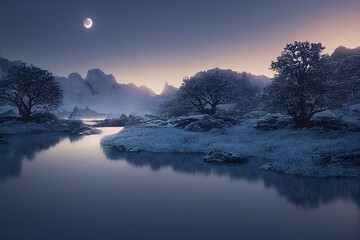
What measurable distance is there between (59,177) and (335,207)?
1546 centimetres

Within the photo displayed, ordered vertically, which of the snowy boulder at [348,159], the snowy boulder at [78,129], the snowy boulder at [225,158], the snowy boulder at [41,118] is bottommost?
the snowy boulder at [225,158]

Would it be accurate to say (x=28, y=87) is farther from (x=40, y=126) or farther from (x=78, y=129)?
(x=78, y=129)

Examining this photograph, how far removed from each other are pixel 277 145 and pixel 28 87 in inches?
2132

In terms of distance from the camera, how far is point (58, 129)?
57.0 metres

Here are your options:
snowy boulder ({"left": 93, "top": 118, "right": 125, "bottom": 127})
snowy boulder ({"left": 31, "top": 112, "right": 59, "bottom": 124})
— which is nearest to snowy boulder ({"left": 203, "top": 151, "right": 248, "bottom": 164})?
snowy boulder ({"left": 31, "top": 112, "right": 59, "bottom": 124})

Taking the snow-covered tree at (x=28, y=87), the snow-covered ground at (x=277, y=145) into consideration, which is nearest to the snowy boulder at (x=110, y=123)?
the snow-covered tree at (x=28, y=87)

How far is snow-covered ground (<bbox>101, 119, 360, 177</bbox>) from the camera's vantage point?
55.7 ft

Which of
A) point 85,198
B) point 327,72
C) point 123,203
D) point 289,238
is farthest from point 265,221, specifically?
point 327,72

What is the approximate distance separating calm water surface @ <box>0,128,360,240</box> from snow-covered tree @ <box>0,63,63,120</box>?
4279cm

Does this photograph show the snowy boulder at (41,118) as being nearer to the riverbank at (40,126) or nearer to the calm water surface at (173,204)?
the riverbank at (40,126)

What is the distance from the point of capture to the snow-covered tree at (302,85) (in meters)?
30.9

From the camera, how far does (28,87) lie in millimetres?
55250

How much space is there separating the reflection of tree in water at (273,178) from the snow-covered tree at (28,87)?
41.5m

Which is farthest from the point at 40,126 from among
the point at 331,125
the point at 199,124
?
the point at 331,125
